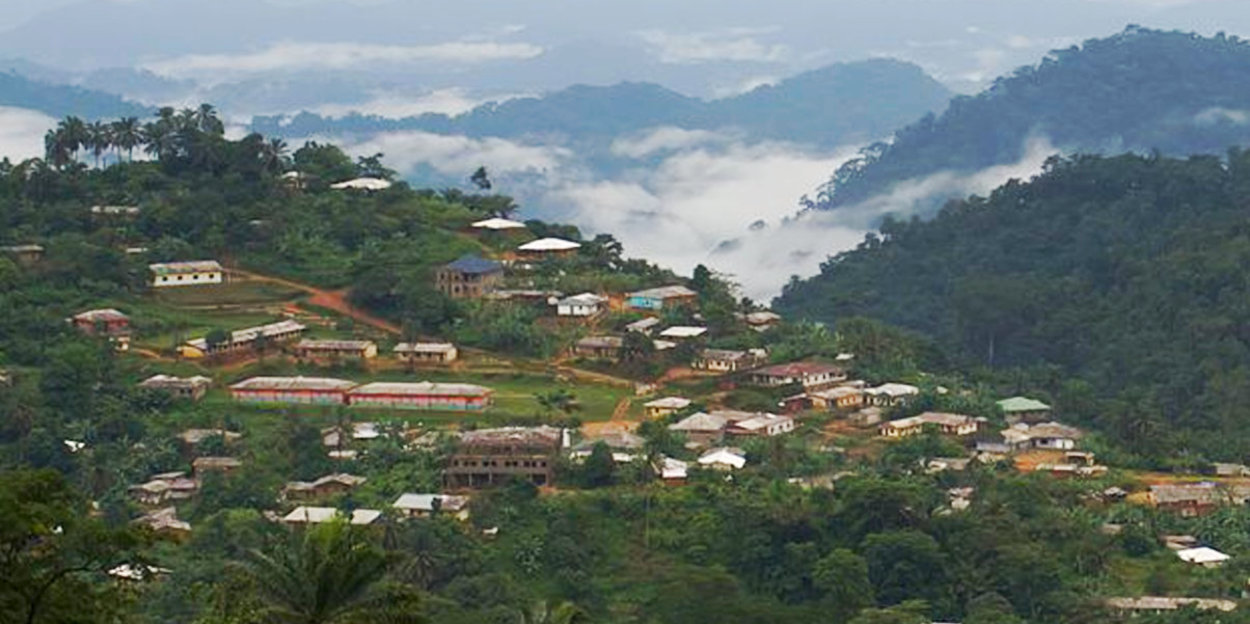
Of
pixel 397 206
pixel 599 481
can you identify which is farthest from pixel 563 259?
pixel 599 481

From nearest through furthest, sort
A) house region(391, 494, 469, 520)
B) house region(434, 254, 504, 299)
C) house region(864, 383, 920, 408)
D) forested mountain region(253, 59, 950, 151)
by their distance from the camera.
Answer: house region(391, 494, 469, 520) < house region(864, 383, 920, 408) < house region(434, 254, 504, 299) < forested mountain region(253, 59, 950, 151)

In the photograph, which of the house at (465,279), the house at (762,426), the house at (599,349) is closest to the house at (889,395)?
the house at (762,426)

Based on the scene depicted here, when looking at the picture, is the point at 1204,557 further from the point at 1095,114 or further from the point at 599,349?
the point at 1095,114

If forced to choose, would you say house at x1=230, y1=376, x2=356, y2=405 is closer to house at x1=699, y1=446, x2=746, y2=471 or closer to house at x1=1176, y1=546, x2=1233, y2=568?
house at x1=699, y1=446, x2=746, y2=471

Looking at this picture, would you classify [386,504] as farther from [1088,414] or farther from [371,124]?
[371,124]

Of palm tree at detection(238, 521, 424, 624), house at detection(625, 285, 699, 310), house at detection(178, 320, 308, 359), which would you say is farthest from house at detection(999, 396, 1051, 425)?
palm tree at detection(238, 521, 424, 624)

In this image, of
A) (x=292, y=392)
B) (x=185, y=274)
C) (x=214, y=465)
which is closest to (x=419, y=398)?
(x=292, y=392)
